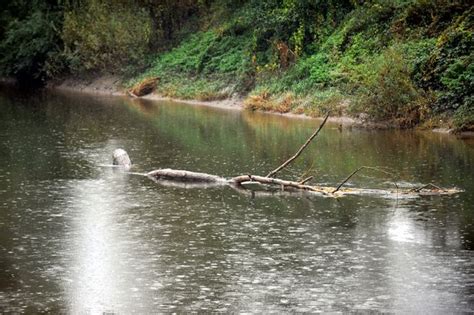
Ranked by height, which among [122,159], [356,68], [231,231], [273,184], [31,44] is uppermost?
[31,44]

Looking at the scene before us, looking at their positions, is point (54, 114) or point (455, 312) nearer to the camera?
point (455, 312)

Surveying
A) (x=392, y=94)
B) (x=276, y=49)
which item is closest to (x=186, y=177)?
(x=392, y=94)

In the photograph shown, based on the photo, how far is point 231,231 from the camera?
712 inches

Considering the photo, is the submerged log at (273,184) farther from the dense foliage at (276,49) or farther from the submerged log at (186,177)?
the dense foliage at (276,49)

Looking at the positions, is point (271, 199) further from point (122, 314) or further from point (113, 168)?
point (122, 314)

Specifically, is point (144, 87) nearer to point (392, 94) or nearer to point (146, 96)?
point (146, 96)

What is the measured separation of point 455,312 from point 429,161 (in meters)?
12.8

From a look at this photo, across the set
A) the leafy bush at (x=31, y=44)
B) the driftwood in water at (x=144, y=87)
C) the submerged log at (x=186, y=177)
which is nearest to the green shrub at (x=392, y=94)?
the submerged log at (x=186, y=177)

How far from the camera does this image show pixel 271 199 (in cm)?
2136

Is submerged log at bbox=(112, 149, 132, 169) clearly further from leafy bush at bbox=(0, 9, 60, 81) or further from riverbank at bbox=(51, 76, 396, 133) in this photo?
leafy bush at bbox=(0, 9, 60, 81)

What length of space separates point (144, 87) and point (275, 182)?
3036 centimetres

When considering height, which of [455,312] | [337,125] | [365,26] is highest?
[365,26]

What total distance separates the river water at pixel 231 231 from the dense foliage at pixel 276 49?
89.7 inches

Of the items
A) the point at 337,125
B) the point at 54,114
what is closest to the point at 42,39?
the point at 54,114
